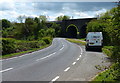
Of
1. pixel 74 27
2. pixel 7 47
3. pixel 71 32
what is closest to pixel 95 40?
pixel 7 47

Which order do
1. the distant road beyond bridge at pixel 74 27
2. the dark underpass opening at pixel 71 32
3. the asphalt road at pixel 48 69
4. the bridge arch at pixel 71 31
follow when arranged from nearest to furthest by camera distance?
the asphalt road at pixel 48 69 < the distant road beyond bridge at pixel 74 27 < the bridge arch at pixel 71 31 < the dark underpass opening at pixel 71 32

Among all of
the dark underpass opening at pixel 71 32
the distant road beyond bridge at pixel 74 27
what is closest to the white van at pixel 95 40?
the distant road beyond bridge at pixel 74 27

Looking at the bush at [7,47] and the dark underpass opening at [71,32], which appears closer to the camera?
the bush at [7,47]

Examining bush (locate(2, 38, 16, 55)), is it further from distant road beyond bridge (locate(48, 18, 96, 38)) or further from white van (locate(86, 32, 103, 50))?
distant road beyond bridge (locate(48, 18, 96, 38))

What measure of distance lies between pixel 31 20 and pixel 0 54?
180ft

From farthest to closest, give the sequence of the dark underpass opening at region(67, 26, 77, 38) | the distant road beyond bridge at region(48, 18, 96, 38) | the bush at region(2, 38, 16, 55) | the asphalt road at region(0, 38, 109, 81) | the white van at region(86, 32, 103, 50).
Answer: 1. the dark underpass opening at region(67, 26, 77, 38)
2. the distant road beyond bridge at region(48, 18, 96, 38)
3. the white van at region(86, 32, 103, 50)
4. the bush at region(2, 38, 16, 55)
5. the asphalt road at region(0, 38, 109, 81)

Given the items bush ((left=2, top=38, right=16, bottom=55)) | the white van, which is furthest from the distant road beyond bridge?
bush ((left=2, top=38, right=16, bottom=55))

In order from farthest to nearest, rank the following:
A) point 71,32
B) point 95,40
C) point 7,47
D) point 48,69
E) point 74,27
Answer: point 71,32, point 74,27, point 95,40, point 7,47, point 48,69

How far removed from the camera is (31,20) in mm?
73250

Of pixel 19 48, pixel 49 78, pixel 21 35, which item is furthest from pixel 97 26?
pixel 21 35

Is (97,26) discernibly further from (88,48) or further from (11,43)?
(11,43)

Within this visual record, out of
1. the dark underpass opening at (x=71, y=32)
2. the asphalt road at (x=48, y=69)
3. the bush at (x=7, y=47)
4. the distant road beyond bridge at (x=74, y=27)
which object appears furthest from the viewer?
the dark underpass opening at (x=71, y=32)

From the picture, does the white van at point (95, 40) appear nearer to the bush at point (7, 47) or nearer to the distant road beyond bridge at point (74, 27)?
the bush at point (7, 47)

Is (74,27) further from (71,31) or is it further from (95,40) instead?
(95,40)
